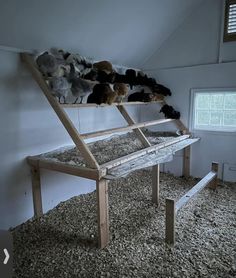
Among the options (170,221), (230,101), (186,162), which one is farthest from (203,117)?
(170,221)

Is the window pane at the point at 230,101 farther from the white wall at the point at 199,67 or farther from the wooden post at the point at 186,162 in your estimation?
the wooden post at the point at 186,162

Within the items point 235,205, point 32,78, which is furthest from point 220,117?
point 32,78

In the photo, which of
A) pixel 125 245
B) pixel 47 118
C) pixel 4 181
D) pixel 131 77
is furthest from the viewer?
pixel 131 77

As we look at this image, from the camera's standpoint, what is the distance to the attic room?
6.12 feet

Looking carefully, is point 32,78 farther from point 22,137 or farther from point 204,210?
point 204,210

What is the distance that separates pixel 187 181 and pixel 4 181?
254cm

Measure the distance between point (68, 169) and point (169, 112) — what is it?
6.67 ft

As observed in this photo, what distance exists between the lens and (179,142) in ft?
10.3

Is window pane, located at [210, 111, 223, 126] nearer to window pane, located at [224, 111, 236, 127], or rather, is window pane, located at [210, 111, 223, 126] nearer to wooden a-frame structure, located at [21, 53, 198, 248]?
window pane, located at [224, 111, 236, 127]

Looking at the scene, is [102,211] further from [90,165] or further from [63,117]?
[63,117]

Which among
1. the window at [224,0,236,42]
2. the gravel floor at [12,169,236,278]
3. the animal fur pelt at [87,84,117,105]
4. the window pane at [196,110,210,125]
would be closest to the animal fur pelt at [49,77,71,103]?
the animal fur pelt at [87,84,117,105]

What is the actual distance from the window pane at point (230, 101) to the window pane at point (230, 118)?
3.4 inches

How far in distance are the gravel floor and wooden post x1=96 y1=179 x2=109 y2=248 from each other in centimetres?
8

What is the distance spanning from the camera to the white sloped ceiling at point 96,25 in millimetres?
1891
